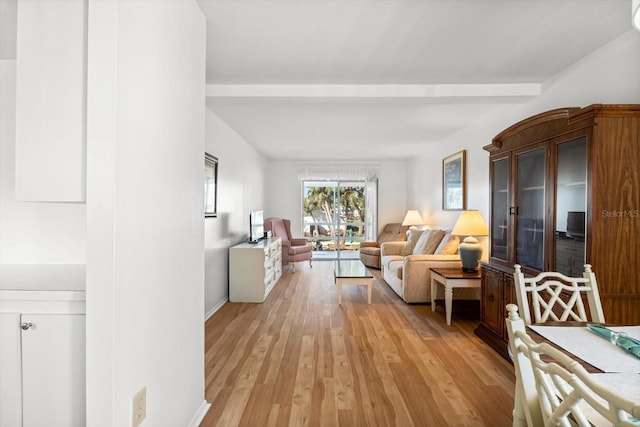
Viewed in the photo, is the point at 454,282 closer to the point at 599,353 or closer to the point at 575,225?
the point at 575,225

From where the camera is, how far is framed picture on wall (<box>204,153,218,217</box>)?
3.72 meters

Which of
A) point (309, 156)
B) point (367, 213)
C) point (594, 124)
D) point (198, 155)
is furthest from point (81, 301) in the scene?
point (367, 213)

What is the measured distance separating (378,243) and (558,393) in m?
6.37

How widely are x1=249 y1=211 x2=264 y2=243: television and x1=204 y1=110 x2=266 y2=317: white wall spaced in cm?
22

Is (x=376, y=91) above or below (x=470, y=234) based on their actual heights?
above

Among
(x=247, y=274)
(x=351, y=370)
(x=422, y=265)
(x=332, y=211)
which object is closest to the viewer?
(x=351, y=370)

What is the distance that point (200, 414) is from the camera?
195cm

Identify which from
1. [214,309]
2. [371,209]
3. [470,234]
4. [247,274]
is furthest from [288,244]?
[470,234]

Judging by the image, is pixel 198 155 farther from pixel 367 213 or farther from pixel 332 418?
pixel 367 213

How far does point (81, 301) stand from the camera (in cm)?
127

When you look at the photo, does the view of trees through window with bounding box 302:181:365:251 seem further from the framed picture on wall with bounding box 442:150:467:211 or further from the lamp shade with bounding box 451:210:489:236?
the lamp shade with bounding box 451:210:489:236

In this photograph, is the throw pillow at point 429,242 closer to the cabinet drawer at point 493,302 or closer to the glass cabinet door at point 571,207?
the cabinet drawer at point 493,302

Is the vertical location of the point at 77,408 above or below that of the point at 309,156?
below

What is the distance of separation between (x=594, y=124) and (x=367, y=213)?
6106 mm
